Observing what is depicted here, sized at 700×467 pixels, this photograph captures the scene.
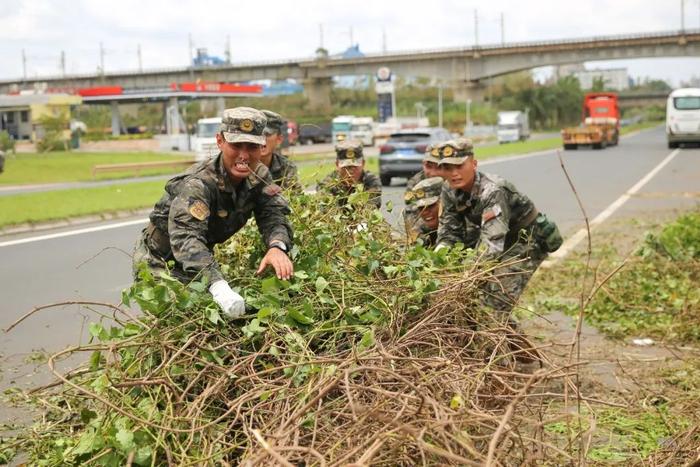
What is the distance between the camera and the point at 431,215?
276 inches

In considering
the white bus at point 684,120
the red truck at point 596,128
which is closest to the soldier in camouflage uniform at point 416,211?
the red truck at point 596,128

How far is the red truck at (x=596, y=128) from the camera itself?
1804 inches

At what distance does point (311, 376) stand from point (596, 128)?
147 ft

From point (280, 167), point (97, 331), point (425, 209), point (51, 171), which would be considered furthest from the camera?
point (51, 171)

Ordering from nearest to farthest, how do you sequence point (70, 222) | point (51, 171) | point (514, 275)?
point (514, 275)
point (70, 222)
point (51, 171)

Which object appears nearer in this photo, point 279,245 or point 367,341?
point 367,341

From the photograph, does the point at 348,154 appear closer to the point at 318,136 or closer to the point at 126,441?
the point at 126,441

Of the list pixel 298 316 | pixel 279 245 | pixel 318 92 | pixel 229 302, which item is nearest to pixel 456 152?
pixel 279 245

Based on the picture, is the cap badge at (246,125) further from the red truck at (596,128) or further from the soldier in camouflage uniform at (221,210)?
the red truck at (596,128)

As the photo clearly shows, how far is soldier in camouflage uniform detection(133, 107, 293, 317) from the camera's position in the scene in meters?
4.37

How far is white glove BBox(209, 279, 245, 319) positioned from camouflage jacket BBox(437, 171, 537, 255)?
220 cm

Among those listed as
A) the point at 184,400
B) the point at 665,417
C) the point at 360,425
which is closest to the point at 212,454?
the point at 184,400

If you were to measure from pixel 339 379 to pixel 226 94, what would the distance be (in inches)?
2763

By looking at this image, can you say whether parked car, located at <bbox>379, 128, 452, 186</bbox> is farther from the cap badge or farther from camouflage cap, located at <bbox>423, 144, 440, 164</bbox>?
the cap badge
